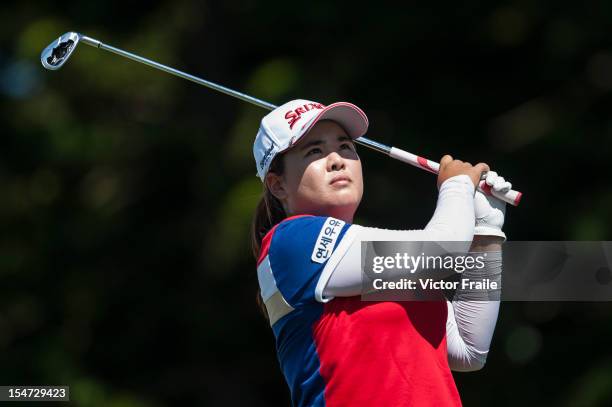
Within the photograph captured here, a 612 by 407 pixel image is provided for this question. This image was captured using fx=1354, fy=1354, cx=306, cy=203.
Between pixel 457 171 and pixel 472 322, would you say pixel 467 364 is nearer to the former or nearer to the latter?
pixel 472 322

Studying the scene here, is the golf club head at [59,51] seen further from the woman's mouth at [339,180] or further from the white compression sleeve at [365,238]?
the white compression sleeve at [365,238]

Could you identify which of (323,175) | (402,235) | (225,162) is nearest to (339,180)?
(323,175)

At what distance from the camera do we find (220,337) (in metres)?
7.84

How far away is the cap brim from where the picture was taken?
9.66 ft

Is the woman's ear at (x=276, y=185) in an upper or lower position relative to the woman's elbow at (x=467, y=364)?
upper

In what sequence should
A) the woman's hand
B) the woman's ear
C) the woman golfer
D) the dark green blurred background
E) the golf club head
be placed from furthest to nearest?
the dark green blurred background → the golf club head → the woman's ear → the woman's hand → the woman golfer

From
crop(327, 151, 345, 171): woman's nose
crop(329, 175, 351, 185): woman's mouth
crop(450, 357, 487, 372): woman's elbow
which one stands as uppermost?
crop(327, 151, 345, 171): woman's nose

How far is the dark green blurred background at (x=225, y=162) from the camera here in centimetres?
751

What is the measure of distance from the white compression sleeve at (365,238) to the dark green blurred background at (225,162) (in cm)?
434

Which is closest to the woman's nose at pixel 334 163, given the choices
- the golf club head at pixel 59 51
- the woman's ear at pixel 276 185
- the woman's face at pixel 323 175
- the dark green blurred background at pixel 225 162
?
the woman's face at pixel 323 175

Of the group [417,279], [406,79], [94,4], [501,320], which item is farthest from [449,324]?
[94,4]

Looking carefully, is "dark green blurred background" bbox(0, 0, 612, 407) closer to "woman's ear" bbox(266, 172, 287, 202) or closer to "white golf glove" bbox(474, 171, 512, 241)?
"woman's ear" bbox(266, 172, 287, 202)

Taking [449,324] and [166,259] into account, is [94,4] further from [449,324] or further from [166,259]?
[449,324]

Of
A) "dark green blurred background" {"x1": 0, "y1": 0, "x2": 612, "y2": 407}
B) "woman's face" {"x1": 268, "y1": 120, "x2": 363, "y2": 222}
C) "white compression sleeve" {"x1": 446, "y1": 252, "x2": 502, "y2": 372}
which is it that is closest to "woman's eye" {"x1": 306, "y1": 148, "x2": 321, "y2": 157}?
"woman's face" {"x1": 268, "y1": 120, "x2": 363, "y2": 222}
